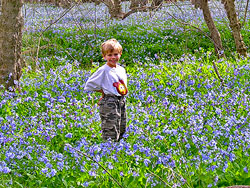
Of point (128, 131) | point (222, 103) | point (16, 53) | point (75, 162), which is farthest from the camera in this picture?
point (16, 53)

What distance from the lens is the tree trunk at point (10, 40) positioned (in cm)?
630

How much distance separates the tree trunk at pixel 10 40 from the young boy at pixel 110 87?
88.7 inches

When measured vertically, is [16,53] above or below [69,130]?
above

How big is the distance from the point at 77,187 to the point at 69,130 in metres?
1.51

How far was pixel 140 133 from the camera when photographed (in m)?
4.24

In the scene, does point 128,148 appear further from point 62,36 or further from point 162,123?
point 62,36

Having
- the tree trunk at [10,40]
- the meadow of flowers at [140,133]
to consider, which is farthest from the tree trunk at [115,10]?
the tree trunk at [10,40]

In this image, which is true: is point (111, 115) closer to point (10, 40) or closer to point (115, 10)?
point (10, 40)

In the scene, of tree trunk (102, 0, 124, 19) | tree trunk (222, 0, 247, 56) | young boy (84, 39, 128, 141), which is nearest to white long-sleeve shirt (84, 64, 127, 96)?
young boy (84, 39, 128, 141)

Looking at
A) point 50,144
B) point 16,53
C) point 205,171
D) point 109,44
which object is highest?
point 109,44

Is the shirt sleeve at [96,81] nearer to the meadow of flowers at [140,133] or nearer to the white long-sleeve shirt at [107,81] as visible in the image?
the white long-sleeve shirt at [107,81]

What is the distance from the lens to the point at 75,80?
6.71 m

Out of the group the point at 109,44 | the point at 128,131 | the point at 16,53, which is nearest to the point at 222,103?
the point at 128,131

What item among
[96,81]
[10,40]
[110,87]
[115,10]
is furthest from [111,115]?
[115,10]
